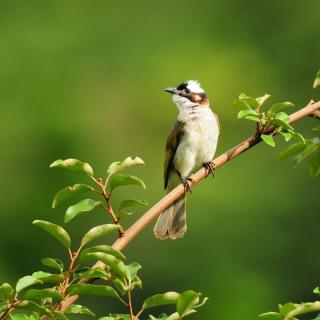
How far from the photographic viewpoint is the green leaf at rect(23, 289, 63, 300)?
2.20 m

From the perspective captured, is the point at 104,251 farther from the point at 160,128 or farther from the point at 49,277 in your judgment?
the point at 160,128

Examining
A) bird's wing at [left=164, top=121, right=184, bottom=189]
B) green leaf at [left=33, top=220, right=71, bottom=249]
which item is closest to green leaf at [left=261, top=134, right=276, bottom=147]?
green leaf at [left=33, top=220, right=71, bottom=249]

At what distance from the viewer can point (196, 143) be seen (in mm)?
5129

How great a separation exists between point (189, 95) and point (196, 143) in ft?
0.94

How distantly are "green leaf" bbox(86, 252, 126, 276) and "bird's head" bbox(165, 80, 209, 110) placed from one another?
118 inches

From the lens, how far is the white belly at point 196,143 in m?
5.07

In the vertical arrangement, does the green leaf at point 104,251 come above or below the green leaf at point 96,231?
below

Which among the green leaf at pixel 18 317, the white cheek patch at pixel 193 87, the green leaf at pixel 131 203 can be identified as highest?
the white cheek patch at pixel 193 87

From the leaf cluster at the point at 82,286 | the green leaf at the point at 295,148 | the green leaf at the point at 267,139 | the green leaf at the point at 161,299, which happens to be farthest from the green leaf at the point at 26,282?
the green leaf at the point at 295,148

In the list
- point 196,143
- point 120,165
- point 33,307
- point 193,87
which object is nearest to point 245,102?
point 120,165

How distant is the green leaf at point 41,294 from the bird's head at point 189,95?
3116 mm

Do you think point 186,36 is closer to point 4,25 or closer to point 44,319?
point 4,25

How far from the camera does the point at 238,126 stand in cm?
2102

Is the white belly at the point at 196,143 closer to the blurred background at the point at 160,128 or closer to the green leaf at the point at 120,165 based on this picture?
the green leaf at the point at 120,165
